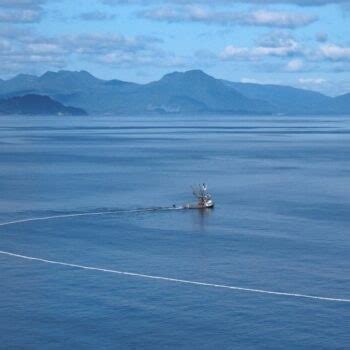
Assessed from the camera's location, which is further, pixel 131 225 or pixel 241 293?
pixel 131 225

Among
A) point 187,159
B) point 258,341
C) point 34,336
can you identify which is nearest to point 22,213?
point 34,336

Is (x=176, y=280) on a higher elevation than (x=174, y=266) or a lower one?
lower

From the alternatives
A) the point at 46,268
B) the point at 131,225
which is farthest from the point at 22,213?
the point at 46,268

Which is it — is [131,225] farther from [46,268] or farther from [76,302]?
[76,302]

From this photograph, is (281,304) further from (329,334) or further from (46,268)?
(46,268)

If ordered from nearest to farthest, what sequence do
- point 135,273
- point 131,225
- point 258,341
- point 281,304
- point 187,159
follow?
point 258,341 → point 281,304 → point 135,273 → point 131,225 → point 187,159

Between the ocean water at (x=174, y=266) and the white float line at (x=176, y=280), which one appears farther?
the white float line at (x=176, y=280)

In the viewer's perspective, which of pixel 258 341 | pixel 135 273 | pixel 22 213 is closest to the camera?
pixel 258 341

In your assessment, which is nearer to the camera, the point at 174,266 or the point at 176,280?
the point at 176,280

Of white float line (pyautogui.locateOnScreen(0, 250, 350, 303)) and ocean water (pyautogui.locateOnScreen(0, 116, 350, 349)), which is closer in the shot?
ocean water (pyautogui.locateOnScreen(0, 116, 350, 349))
